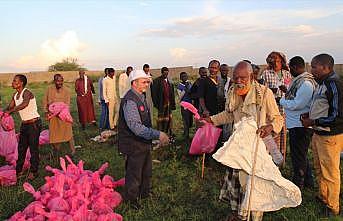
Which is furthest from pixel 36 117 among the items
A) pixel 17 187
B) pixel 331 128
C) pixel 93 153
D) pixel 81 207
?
pixel 331 128

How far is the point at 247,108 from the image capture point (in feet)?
13.3

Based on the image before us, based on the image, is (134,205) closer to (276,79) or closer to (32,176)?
(32,176)

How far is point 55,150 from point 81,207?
4.32 metres

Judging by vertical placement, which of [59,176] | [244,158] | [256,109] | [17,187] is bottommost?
[17,187]

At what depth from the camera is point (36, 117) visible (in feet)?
21.0

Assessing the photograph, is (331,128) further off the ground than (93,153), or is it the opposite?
(331,128)

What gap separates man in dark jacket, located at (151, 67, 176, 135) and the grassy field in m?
1.44

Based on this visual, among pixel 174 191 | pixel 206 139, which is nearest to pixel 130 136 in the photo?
pixel 174 191

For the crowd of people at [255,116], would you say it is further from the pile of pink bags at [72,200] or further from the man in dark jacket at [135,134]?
the pile of pink bags at [72,200]

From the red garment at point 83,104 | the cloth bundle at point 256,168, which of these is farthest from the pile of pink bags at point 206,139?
the red garment at point 83,104

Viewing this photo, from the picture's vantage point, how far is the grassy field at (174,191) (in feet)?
15.8

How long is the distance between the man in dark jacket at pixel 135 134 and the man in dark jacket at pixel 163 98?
430cm

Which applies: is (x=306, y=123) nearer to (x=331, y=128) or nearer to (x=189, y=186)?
(x=331, y=128)

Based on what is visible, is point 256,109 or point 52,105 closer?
point 256,109
